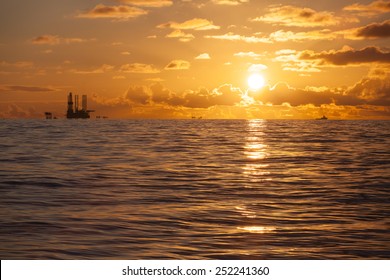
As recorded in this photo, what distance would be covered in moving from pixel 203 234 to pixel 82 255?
365cm

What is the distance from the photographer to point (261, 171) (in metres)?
34.2

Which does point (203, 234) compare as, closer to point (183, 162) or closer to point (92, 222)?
point (92, 222)

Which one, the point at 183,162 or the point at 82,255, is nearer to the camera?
the point at 82,255

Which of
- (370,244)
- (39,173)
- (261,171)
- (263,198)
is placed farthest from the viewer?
(261,171)

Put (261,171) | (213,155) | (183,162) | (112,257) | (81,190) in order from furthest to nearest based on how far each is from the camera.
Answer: (213,155) < (183,162) < (261,171) < (81,190) < (112,257)

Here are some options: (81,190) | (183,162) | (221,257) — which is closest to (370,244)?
(221,257)

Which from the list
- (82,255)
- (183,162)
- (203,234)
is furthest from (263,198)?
(183,162)

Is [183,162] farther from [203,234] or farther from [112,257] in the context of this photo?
[112,257]

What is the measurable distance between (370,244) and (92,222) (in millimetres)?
7844

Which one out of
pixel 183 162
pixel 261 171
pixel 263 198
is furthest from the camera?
pixel 183 162

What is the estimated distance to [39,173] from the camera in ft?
99.3
